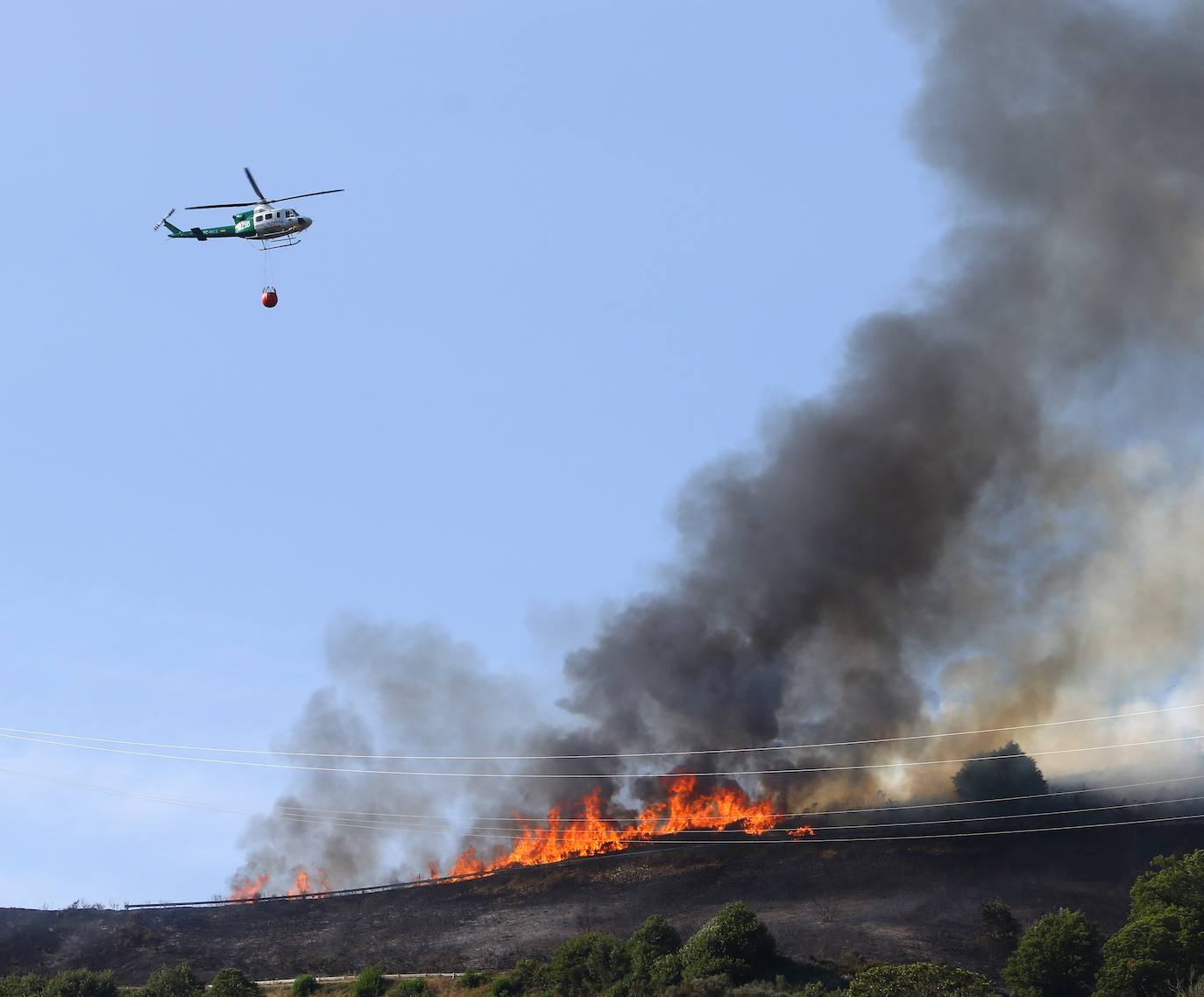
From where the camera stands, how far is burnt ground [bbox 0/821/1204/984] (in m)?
71.4

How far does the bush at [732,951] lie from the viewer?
61125 mm

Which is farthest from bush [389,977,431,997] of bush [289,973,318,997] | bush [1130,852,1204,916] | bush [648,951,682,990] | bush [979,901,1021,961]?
bush [1130,852,1204,916]

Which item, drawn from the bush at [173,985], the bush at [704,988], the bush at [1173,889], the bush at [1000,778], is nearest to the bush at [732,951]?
the bush at [704,988]

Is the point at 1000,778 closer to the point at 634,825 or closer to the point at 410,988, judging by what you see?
the point at 634,825

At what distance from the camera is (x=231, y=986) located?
2638 inches

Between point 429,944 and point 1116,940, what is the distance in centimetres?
3337

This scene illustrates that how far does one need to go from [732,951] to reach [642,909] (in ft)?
49.9

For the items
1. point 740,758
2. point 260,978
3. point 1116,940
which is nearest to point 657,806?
point 740,758

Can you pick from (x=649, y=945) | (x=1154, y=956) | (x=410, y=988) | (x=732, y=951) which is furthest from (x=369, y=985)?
(x=1154, y=956)

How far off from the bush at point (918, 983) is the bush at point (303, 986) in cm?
2616

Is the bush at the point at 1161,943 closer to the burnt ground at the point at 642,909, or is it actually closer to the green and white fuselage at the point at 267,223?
the burnt ground at the point at 642,909

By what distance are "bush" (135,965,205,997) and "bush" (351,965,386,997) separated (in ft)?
23.1

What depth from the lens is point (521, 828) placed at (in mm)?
98875

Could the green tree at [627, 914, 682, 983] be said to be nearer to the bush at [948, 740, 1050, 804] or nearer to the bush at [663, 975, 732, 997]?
the bush at [663, 975, 732, 997]
